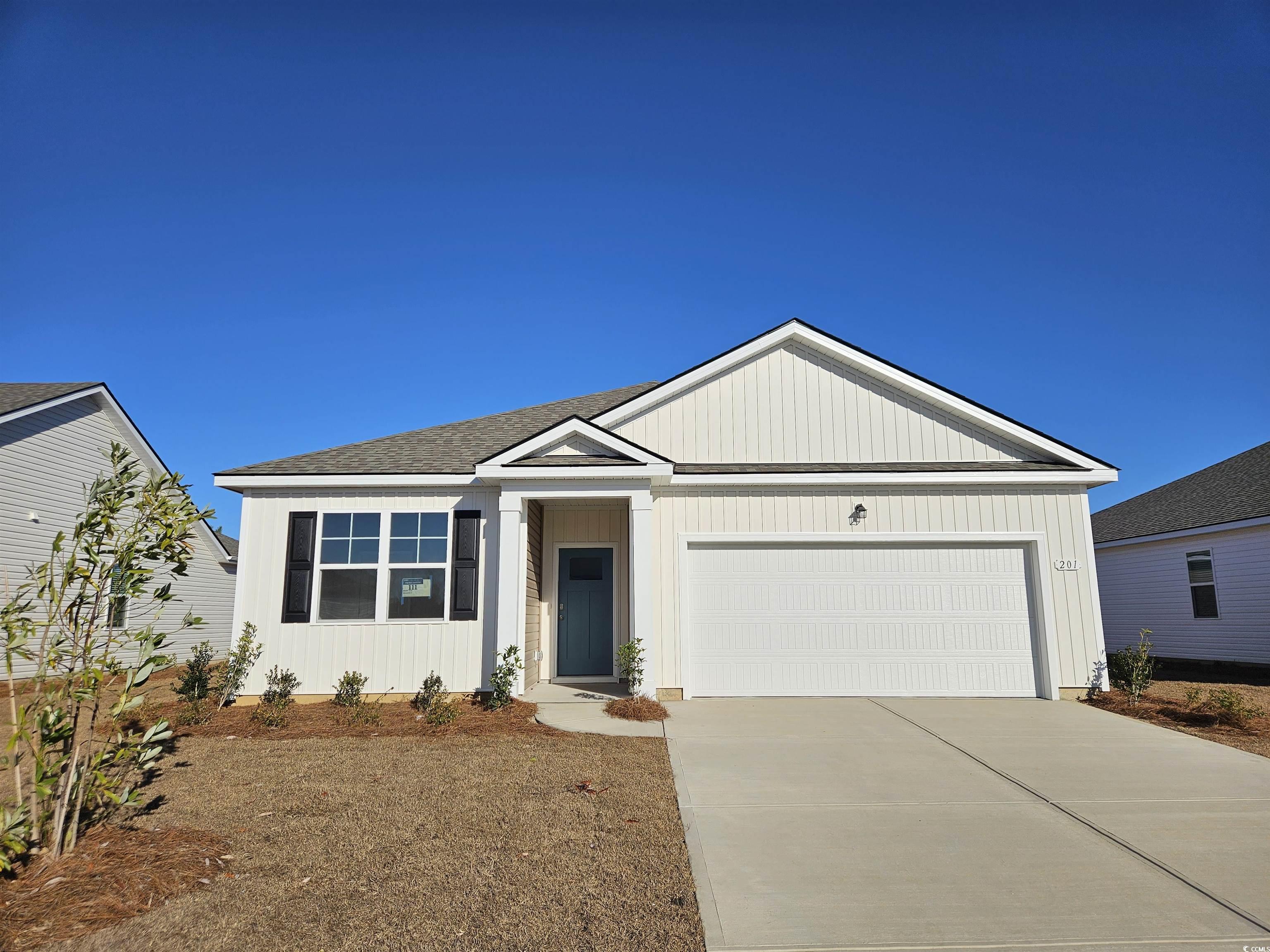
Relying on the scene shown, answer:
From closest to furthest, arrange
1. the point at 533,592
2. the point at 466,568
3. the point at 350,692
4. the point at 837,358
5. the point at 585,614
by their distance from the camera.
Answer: the point at 350,692 → the point at 466,568 → the point at 533,592 → the point at 837,358 → the point at 585,614

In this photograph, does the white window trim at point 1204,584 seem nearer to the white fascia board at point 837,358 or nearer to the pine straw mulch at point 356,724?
the white fascia board at point 837,358

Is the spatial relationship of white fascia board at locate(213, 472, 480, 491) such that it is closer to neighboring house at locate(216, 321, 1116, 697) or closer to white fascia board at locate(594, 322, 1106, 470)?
neighboring house at locate(216, 321, 1116, 697)

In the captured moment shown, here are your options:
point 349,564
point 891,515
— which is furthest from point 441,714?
point 891,515

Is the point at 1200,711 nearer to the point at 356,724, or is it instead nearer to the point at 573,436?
the point at 573,436

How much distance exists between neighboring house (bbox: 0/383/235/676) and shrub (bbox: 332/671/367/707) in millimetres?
4193

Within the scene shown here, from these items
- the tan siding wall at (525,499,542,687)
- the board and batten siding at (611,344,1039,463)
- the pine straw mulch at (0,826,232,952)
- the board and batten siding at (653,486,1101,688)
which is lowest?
the pine straw mulch at (0,826,232,952)

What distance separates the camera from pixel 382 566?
10188 mm

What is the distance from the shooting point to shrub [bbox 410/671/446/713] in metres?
Result: 9.23

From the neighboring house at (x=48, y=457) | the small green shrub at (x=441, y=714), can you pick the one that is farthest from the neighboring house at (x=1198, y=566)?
the neighboring house at (x=48, y=457)

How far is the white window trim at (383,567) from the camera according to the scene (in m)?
10.1

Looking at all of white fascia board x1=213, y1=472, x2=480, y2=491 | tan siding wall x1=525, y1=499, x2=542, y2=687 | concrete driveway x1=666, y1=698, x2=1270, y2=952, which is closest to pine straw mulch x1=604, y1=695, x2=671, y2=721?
concrete driveway x1=666, y1=698, x2=1270, y2=952

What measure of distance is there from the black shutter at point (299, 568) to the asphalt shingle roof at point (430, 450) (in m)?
0.74

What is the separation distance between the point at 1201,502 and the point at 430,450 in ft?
57.7

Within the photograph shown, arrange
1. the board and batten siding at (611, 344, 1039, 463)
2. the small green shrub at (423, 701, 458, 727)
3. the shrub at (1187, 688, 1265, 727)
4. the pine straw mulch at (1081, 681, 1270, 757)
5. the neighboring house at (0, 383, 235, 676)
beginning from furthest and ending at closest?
1. the neighboring house at (0, 383, 235, 676)
2. the board and batten siding at (611, 344, 1039, 463)
3. the shrub at (1187, 688, 1265, 727)
4. the small green shrub at (423, 701, 458, 727)
5. the pine straw mulch at (1081, 681, 1270, 757)
